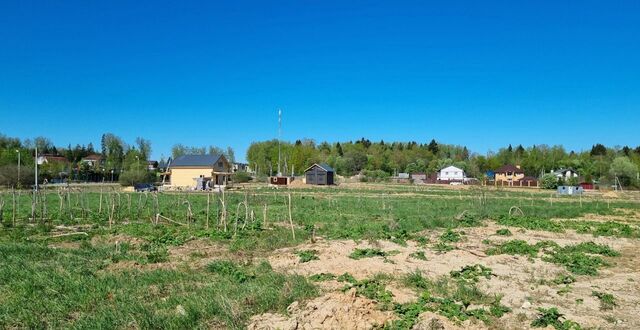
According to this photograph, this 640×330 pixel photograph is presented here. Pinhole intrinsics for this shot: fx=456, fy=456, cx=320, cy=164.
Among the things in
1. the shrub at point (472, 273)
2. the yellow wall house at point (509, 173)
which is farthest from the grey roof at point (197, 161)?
the yellow wall house at point (509, 173)

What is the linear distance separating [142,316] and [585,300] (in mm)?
7440

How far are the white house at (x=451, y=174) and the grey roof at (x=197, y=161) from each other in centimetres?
5298

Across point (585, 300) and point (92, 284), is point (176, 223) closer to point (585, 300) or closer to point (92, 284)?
point (92, 284)

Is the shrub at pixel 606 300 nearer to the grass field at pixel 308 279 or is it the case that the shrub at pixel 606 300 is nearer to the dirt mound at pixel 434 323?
the grass field at pixel 308 279

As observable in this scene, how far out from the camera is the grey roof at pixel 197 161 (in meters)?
62.7

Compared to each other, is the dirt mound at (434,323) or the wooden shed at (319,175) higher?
the wooden shed at (319,175)

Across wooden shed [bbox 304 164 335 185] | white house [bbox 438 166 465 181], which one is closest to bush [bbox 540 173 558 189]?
white house [bbox 438 166 465 181]

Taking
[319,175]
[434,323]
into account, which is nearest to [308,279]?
[434,323]

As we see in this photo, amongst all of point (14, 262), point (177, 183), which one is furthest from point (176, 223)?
point (177, 183)

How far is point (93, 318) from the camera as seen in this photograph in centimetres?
684

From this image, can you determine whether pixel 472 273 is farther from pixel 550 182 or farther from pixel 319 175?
pixel 550 182

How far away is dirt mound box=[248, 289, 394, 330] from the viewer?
20.9 feet

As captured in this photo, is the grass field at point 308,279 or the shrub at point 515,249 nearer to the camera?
the grass field at point 308,279

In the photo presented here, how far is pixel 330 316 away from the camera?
21.3 ft
